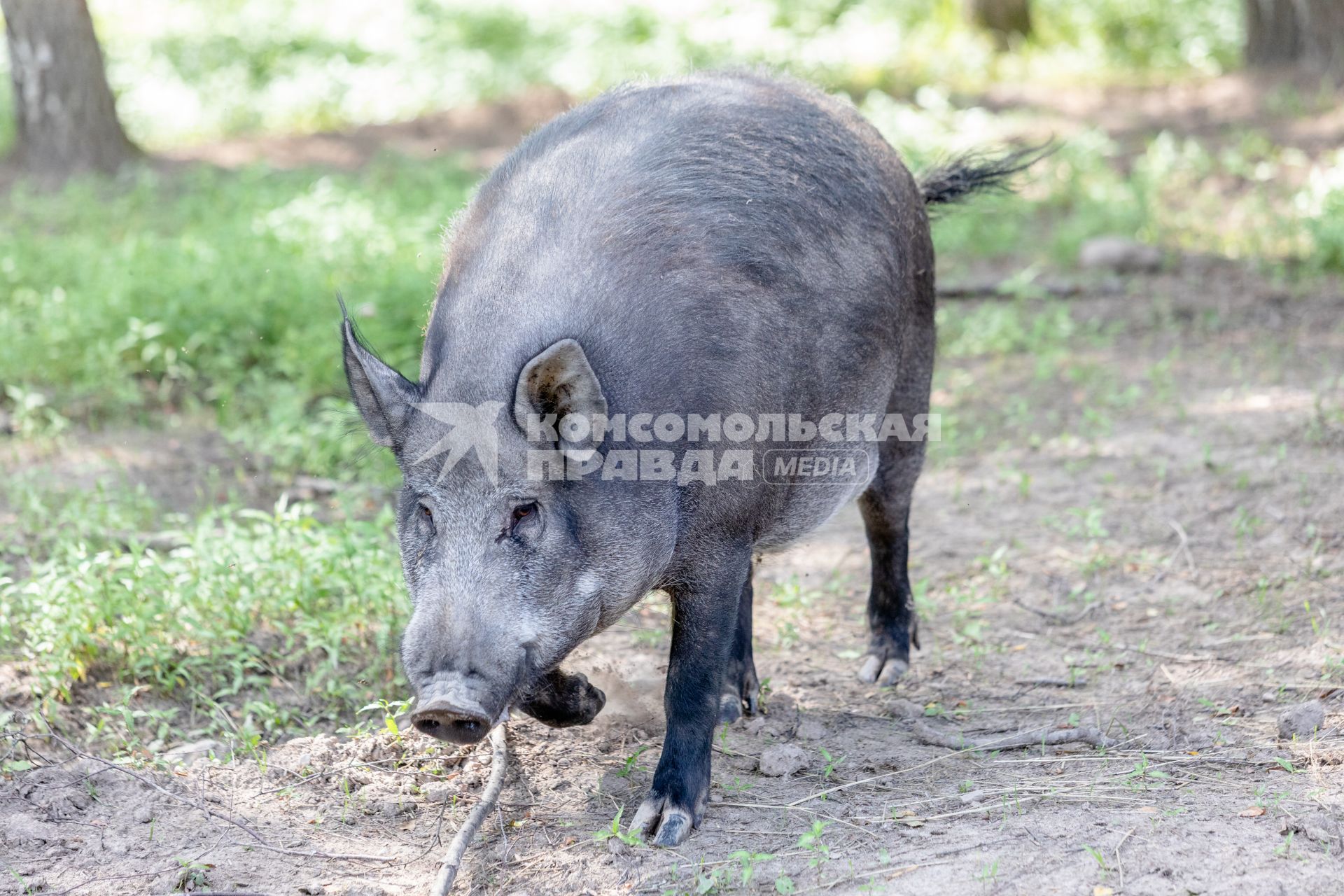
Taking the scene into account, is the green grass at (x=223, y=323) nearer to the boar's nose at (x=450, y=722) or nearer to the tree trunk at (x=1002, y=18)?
the boar's nose at (x=450, y=722)

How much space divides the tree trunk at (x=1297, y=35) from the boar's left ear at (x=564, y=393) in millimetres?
10341

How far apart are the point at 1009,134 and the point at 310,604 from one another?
332 inches

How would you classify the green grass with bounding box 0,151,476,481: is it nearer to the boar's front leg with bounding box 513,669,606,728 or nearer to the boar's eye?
the boar's front leg with bounding box 513,669,606,728

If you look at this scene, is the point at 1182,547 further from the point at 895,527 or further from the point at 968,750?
the point at 968,750

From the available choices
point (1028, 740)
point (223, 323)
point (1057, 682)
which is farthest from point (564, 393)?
point (223, 323)

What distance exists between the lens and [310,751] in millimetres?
4023

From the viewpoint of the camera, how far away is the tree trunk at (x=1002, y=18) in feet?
47.8

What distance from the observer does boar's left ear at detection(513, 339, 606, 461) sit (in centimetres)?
324

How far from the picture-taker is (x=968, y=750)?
411 cm

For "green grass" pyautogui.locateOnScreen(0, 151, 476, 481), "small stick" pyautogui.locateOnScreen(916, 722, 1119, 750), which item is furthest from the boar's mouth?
"green grass" pyautogui.locateOnScreen(0, 151, 476, 481)

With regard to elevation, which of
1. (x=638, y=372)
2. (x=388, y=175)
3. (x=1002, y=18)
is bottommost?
(x=388, y=175)

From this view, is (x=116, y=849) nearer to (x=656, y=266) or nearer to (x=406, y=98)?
(x=656, y=266)

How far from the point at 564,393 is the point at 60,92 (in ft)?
29.6

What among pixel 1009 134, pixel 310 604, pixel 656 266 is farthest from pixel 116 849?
pixel 1009 134
